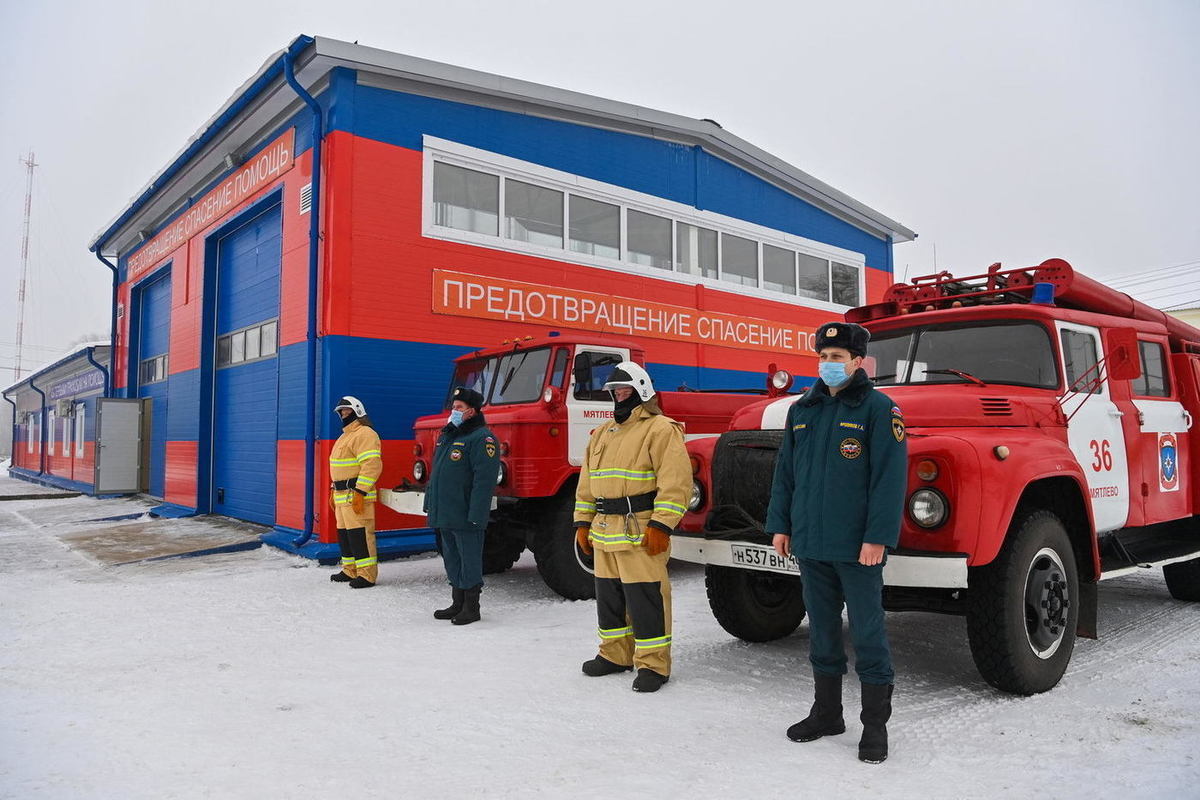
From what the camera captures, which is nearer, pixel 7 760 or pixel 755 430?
pixel 7 760

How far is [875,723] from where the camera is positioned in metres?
3.43

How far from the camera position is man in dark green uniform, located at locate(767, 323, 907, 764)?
11.2 feet

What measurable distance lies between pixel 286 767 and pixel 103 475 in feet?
54.5

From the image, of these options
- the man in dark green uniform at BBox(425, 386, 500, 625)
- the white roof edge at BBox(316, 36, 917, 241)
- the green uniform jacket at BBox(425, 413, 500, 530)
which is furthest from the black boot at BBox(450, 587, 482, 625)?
the white roof edge at BBox(316, 36, 917, 241)

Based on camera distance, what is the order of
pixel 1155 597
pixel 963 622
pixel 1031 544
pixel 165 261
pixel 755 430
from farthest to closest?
pixel 165 261
pixel 1155 597
pixel 963 622
pixel 755 430
pixel 1031 544

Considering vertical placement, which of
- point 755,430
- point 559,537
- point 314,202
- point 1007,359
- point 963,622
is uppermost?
point 314,202

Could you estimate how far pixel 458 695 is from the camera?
433 centimetres

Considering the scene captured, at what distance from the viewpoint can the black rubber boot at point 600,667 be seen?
469cm

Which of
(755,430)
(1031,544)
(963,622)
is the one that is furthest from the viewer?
(963,622)

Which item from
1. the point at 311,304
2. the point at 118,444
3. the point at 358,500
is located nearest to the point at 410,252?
the point at 311,304

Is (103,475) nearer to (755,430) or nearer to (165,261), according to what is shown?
(165,261)

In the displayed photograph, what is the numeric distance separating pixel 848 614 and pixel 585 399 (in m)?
4.16

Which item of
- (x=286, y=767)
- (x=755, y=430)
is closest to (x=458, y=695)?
(x=286, y=767)

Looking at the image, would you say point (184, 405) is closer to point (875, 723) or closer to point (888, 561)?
point (888, 561)
